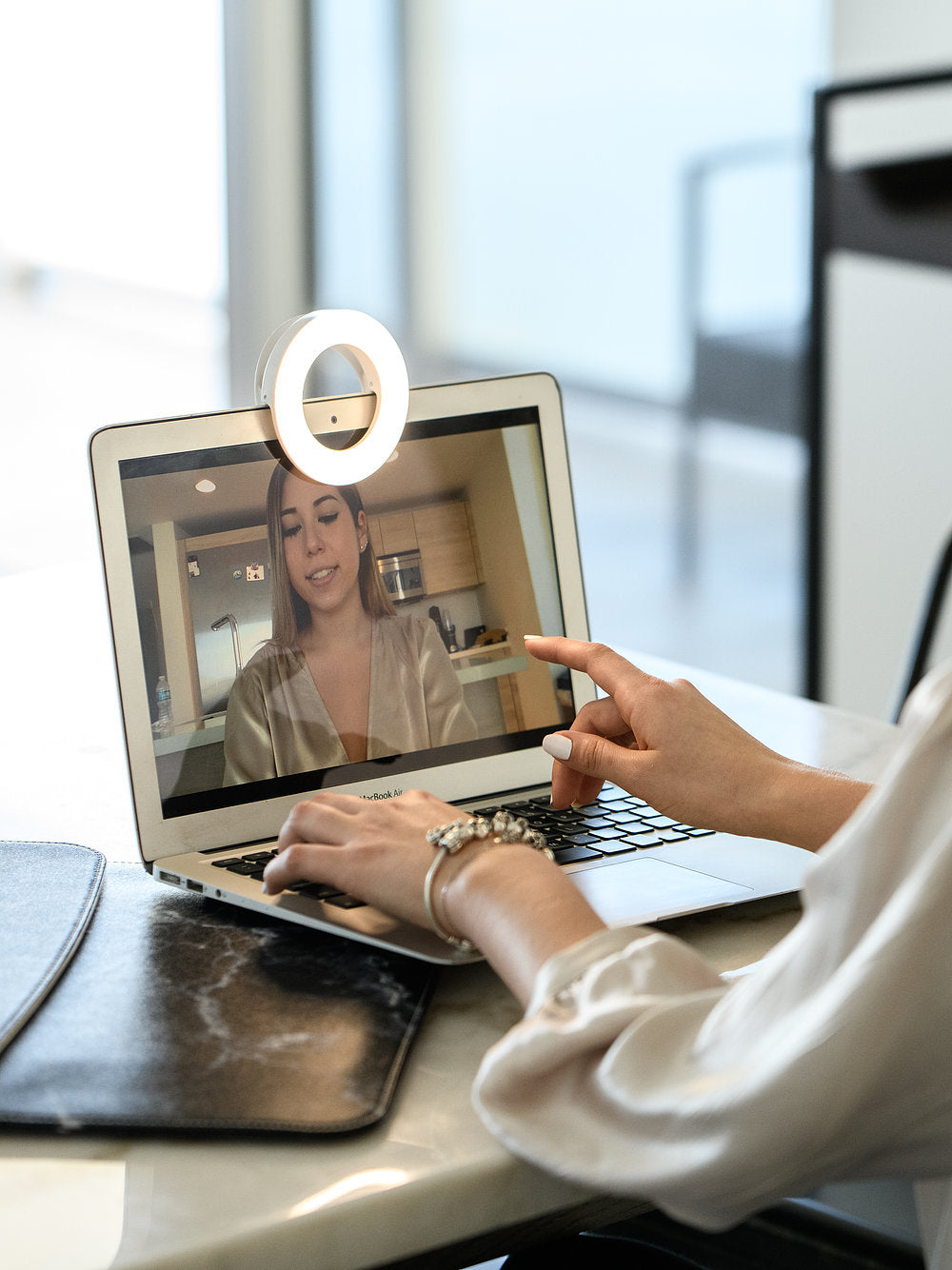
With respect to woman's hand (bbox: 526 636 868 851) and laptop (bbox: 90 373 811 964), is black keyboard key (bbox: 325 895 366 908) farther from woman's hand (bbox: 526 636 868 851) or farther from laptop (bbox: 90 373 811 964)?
woman's hand (bbox: 526 636 868 851)

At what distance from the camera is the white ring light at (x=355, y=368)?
76 centimetres

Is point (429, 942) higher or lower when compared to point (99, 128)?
lower

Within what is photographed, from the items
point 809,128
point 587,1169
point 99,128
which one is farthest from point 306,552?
point 809,128

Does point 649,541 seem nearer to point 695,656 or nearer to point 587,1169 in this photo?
point 695,656

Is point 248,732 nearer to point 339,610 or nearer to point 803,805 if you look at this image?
point 339,610

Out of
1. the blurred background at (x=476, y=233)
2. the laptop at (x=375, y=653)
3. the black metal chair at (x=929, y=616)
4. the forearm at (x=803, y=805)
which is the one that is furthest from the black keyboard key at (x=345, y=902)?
the blurred background at (x=476, y=233)

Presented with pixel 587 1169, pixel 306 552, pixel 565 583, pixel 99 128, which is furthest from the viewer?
pixel 99 128

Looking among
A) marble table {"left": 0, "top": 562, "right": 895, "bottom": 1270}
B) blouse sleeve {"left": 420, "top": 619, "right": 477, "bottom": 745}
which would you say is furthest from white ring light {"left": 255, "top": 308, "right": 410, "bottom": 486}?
marble table {"left": 0, "top": 562, "right": 895, "bottom": 1270}

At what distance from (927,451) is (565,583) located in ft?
5.34

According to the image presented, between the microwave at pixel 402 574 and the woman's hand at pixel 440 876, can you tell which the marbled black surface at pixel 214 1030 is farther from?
the microwave at pixel 402 574

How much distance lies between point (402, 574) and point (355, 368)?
0.43 ft

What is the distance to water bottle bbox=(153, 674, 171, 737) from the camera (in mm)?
731

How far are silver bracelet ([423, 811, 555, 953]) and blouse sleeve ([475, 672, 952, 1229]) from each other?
0.11 meters

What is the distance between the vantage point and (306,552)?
2.53 ft
